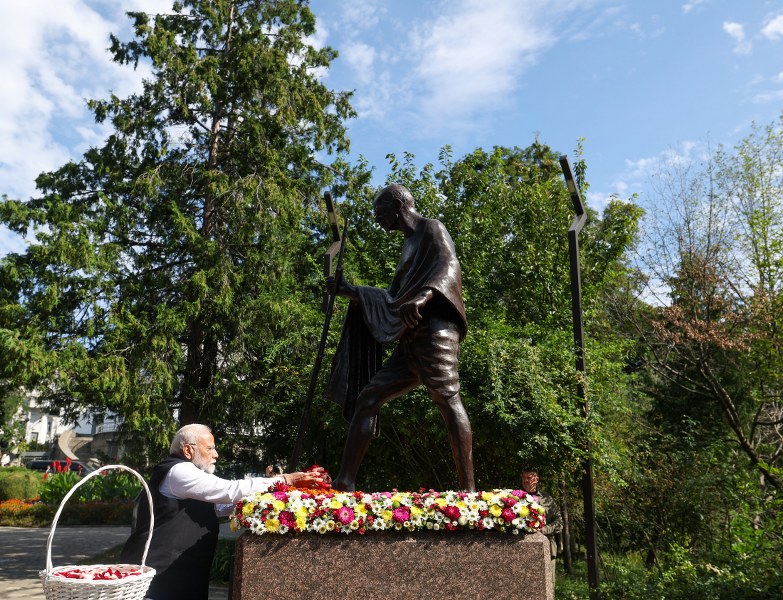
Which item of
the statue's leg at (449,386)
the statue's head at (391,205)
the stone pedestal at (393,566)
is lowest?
the stone pedestal at (393,566)

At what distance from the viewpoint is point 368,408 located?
15.5ft

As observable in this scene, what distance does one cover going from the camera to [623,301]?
698 inches

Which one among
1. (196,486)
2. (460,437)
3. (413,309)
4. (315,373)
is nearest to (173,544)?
(196,486)

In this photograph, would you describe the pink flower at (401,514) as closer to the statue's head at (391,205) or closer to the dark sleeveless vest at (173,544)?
the dark sleeveless vest at (173,544)

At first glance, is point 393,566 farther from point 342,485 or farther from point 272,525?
point 342,485

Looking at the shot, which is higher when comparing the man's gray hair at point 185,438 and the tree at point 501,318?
the tree at point 501,318

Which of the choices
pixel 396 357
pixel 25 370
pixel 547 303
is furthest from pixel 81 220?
pixel 396 357

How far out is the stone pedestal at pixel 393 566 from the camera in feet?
12.3

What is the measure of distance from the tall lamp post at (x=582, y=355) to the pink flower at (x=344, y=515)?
549cm

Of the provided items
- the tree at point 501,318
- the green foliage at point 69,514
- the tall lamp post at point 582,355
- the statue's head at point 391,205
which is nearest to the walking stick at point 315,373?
A: the statue's head at point 391,205

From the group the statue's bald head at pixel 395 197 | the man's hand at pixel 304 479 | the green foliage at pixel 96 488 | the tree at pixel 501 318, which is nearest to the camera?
the man's hand at pixel 304 479

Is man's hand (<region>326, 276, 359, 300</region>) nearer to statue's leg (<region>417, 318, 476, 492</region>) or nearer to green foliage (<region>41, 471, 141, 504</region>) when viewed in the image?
statue's leg (<region>417, 318, 476, 492</region>)

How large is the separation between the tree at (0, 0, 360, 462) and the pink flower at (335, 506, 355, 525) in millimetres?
9178

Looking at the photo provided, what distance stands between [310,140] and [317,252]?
3.19 m
